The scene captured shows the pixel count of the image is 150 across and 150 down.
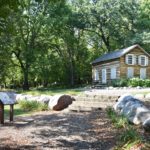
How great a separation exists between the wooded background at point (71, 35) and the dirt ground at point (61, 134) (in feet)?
97.5

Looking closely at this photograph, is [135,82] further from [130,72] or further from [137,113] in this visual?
[137,113]

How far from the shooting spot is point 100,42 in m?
55.9

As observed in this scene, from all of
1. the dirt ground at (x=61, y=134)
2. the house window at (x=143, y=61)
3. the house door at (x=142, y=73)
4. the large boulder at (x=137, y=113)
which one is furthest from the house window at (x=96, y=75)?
the large boulder at (x=137, y=113)

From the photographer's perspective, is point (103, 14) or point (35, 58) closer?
point (35, 58)

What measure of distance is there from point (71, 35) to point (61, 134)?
124ft

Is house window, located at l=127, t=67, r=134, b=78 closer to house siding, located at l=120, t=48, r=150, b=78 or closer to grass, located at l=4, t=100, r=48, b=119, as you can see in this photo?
house siding, located at l=120, t=48, r=150, b=78

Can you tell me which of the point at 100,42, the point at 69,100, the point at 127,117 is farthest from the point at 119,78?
the point at 127,117

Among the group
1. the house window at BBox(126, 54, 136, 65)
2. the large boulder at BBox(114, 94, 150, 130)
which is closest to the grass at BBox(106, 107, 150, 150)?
the large boulder at BBox(114, 94, 150, 130)

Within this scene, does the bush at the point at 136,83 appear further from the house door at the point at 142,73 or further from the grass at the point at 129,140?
the grass at the point at 129,140

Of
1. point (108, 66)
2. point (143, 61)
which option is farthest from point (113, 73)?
point (143, 61)

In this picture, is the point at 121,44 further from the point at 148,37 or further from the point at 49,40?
the point at 49,40

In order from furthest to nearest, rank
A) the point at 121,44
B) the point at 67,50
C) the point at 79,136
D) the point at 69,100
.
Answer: the point at 121,44
the point at 67,50
the point at 69,100
the point at 79,136

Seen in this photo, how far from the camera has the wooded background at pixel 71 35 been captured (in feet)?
137

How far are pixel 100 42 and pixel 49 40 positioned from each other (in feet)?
43.5
